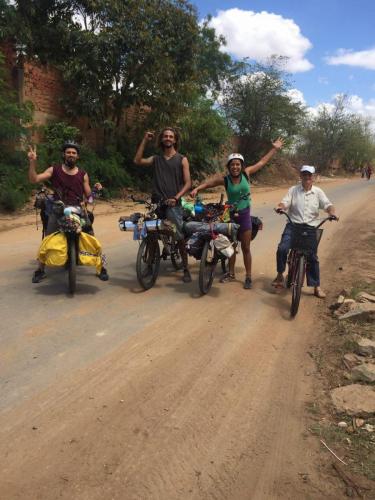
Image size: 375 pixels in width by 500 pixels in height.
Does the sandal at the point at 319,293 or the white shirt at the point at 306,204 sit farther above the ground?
the white shirt at the point at 306,204

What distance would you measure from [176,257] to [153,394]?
379cm

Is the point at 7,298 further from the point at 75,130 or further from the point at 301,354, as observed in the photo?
the point at 75,130

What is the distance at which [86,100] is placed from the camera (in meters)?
15.8

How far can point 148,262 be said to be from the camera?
249 inches

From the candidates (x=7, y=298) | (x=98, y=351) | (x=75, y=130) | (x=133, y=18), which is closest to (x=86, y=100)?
(x=75, y=130)

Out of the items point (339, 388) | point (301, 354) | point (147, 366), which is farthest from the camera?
point (301, 354)

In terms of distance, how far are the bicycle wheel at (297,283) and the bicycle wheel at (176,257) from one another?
187cm

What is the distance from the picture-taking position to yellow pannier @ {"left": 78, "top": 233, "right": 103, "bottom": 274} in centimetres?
570

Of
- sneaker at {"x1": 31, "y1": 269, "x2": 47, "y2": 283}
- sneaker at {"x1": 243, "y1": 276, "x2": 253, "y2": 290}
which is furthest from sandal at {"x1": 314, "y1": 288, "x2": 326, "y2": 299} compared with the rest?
sneaker at {"x1": 31, "y1": 269, "x2": 47, "y2": 283}

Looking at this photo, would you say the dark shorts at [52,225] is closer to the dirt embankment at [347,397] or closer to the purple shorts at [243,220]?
the purple shorts at [243,220]

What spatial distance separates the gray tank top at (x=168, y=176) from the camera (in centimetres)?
623

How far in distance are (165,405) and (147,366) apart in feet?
2.15

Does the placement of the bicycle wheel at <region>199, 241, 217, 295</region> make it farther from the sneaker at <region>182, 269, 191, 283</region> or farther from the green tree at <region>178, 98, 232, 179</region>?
the green tree at <region>178, 98, 232, 179</region>

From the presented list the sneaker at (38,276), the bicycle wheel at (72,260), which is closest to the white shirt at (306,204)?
the bicycle wheel at (72,260)
